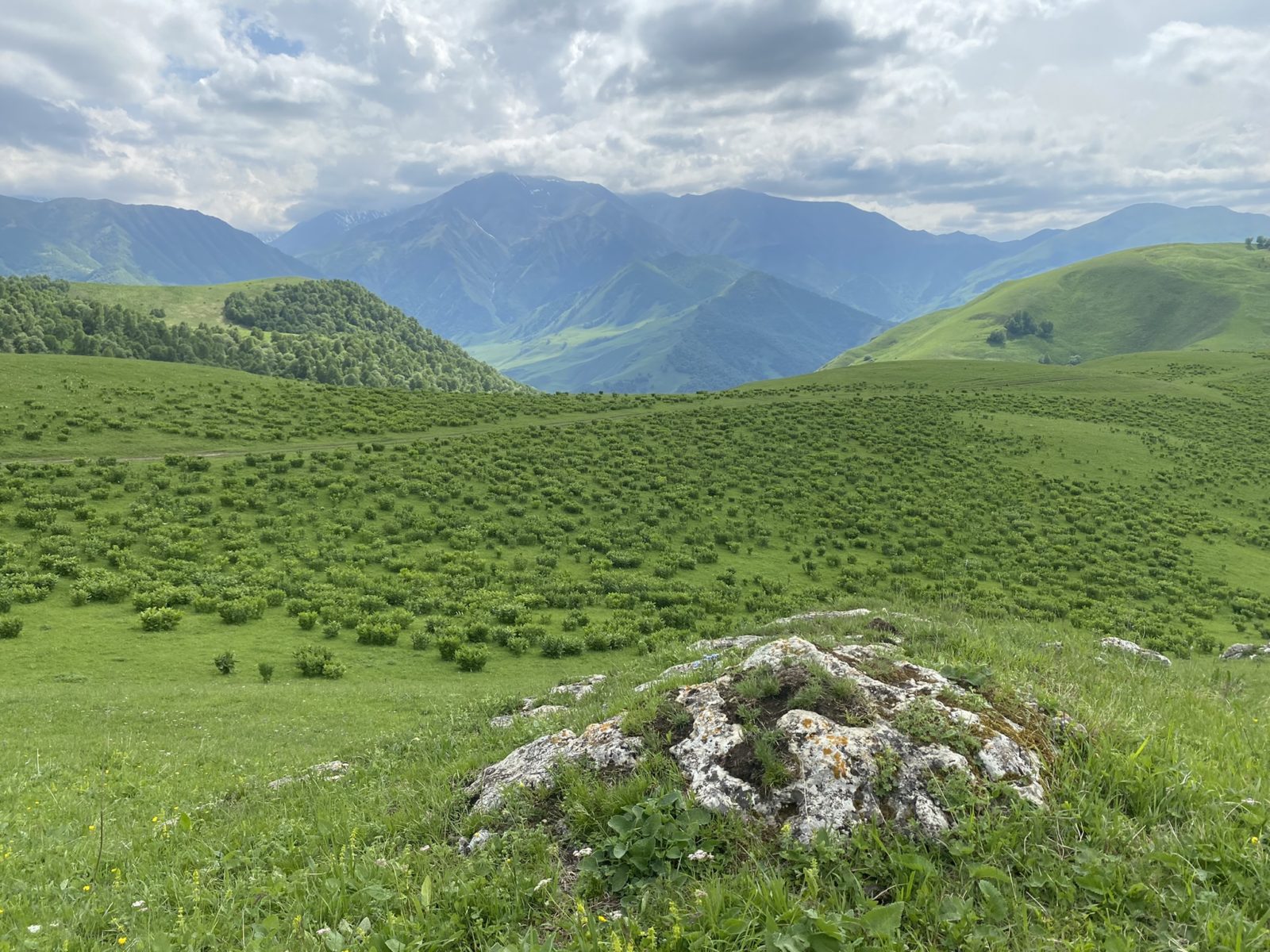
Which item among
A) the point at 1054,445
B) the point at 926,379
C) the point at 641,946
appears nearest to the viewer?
the point at 641,946

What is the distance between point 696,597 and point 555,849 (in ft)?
66.5

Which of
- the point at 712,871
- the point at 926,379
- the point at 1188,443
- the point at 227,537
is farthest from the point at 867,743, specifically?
the point at 926,379

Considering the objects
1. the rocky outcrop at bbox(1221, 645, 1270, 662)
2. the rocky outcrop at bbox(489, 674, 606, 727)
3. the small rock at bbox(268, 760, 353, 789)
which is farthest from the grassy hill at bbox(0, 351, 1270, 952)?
the rocky outcrop at bbox(1221, 645, 1270, 662)

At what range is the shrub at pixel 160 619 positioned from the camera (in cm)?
1983

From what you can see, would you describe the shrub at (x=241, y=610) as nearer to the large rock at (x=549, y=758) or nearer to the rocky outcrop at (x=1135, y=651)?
the large rock at (x=549, y=758)

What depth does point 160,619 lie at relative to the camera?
1997cm

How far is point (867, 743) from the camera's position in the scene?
6.24 meters

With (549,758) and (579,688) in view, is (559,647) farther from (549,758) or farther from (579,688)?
(549,758)

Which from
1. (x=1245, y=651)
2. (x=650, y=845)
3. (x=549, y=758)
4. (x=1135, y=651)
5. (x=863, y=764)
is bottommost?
(x=1245, y=651)

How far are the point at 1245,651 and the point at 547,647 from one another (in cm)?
2364

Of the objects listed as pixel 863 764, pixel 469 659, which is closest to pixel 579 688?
pixel 469 659

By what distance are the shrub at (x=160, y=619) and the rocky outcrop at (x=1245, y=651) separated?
34.4 meters

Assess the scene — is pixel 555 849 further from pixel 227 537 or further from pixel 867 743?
pixel 227 537

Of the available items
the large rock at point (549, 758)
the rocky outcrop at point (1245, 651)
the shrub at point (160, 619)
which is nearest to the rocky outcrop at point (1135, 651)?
the rocky outcrop at point (1245, 651)
